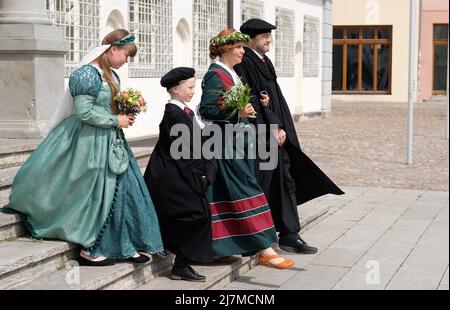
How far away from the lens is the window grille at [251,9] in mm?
17109

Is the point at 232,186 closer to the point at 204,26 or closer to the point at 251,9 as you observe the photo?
the point at 204,26

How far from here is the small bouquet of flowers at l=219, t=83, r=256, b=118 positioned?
5301mm

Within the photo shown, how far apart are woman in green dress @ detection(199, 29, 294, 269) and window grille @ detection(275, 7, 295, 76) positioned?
47.3 ft

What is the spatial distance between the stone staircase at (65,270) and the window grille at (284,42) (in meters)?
14.6

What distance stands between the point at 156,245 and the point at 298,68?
17092 millimetres

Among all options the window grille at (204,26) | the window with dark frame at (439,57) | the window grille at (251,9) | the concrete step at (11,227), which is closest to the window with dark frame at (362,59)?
the window with dark frame at (439,57)

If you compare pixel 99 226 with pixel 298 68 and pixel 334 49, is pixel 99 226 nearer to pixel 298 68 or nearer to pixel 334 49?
pixel 298 68

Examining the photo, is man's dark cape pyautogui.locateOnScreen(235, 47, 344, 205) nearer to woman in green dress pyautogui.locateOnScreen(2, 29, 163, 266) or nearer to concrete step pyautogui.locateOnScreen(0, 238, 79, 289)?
woman in green dress pyautogui.locateOnScreen(2, 29, 163, 266)

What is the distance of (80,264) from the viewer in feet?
16.4

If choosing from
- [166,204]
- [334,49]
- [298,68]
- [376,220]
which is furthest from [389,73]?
[166,204]

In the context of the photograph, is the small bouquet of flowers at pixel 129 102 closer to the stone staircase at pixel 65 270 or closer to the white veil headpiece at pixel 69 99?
the white veil headpiece at pixel 69 99

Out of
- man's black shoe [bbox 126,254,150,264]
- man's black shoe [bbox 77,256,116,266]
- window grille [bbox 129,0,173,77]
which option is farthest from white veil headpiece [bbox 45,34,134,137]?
window grille [bbox 129,0,173,77]

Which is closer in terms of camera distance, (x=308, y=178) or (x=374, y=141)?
(x=308, y=178)

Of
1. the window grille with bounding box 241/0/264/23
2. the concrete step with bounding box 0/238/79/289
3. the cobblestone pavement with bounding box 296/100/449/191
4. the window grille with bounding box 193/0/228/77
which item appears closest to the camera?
the concrete step with bounding box 0/238/79/289
